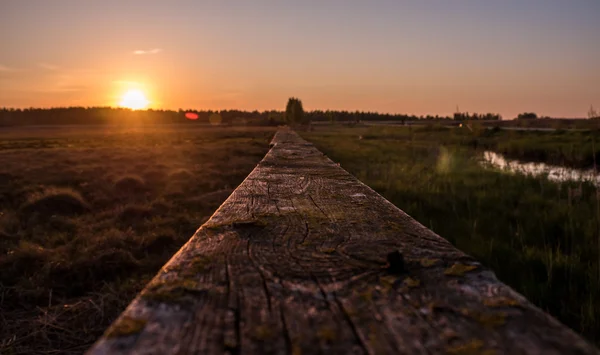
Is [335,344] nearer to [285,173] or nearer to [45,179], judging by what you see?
[285,173]

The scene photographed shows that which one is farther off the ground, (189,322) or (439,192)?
(189,322)

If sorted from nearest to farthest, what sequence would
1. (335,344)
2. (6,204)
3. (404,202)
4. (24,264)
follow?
(335,344), (24,264), (404,202), (6,204)

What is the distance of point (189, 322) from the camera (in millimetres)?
721

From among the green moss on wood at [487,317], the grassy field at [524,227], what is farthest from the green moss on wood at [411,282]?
the grassy field at [524,227]

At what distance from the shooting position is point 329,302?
2.64 feet

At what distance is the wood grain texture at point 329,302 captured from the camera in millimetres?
657

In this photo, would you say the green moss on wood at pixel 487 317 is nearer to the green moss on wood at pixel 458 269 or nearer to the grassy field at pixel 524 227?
the green moss on wood at pixel 458 269

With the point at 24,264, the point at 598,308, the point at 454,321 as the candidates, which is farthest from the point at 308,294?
the point at 24,264

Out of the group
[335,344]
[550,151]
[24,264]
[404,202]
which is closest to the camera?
[335,344]

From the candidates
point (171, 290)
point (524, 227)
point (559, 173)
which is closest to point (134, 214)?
point (524, 227)

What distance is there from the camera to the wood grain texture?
0.66 m

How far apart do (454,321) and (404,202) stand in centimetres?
637

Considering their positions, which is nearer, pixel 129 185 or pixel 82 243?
pixel 82 243

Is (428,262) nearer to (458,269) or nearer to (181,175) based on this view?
(458,269)
